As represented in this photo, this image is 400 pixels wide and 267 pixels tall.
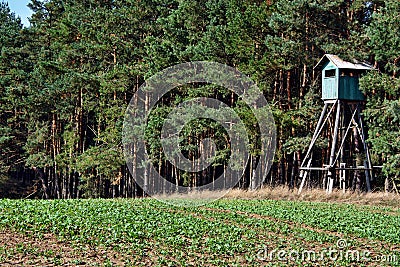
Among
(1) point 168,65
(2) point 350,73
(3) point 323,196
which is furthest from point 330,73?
(1) point 168,65

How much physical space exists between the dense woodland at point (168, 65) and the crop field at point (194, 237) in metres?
10.4

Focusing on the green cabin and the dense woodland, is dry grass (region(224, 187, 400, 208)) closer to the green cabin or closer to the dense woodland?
the dense woodland

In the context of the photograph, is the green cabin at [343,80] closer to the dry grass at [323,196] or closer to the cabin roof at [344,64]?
the cabin roof at [344,64]

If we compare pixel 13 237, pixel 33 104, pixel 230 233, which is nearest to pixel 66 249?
pixel 13 237

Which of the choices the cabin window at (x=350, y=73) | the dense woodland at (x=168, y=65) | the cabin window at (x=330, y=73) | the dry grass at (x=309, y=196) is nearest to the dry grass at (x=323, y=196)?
the dry grass at (x=309, y=196)

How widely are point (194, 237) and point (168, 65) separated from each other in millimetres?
23054

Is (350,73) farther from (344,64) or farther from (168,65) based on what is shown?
(168,65)

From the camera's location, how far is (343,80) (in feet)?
88.9

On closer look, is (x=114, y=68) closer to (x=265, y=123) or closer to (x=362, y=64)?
(x=265, y=123)

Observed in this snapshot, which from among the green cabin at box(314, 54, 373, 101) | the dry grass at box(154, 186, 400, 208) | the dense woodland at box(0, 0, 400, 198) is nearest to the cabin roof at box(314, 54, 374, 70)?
the green cabin at box(314, 54, 373, 101)

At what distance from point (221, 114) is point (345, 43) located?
27.3 feet

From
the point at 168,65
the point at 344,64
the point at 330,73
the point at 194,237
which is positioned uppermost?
the point at 168,65

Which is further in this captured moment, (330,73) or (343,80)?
(330,73)

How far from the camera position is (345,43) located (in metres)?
28.8
